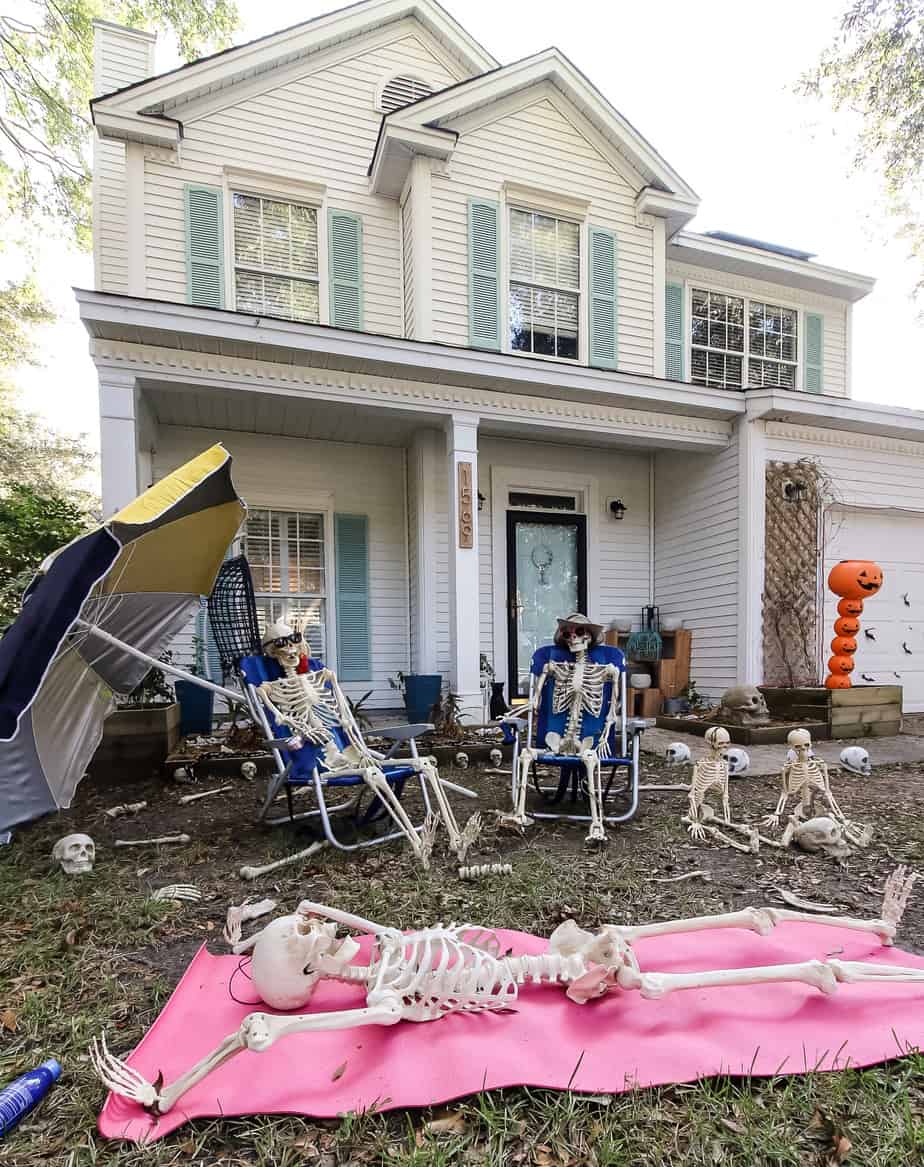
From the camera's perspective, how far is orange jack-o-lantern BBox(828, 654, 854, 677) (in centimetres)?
664

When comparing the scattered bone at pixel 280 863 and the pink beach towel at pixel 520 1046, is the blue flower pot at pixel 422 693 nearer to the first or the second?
the scattered bone at pixel 280 863

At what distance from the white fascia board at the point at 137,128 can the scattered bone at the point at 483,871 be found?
8.19 m

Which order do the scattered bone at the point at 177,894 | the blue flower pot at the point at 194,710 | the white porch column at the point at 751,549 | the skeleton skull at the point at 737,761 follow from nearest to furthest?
the scattered bone at the point at 177,894 → the skeleton skull at the point at 737,761 → the blue flower pot at the point at 194,710 → the white porch column at the point at 751,549

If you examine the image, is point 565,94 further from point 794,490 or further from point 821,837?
point 821,837

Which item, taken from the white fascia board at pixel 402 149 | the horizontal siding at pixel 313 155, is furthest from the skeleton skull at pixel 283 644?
the white fascia board at pixel 402 149

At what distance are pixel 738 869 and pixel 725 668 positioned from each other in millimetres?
5183

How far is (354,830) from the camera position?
3.55 meters

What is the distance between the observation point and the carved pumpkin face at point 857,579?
664 cm

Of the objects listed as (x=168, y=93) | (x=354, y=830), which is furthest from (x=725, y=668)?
(x=168, y=93)

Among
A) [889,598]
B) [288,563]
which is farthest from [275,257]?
[889,598]

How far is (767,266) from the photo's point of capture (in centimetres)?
930

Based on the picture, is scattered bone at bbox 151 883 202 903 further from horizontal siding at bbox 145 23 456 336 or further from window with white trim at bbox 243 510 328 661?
horizontal siding at bbox 145 23 456 336

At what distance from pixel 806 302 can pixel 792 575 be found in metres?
5.21

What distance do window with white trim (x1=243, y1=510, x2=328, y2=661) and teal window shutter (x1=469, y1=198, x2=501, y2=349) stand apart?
3117mm
